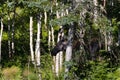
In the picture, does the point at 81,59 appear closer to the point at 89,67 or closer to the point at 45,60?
the point at 89,67

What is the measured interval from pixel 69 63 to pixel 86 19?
1736mm

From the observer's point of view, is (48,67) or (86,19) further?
(48,67)

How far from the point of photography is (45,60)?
16.4m

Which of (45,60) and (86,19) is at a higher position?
(86,19)

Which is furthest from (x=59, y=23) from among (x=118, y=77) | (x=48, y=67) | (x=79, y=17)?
(x=48, y=67)

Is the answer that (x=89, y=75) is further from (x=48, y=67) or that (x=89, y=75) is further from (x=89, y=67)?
(x=48, y=67)

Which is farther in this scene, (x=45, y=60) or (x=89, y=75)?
(x=45, y=60)

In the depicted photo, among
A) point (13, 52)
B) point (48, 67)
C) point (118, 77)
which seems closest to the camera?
point (118, 77)

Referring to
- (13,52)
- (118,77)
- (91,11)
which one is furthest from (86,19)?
(13,52)

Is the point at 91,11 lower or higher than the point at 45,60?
higher

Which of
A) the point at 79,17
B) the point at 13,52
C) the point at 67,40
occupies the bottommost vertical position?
the point at 13,52

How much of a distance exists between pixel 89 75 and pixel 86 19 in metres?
1.92

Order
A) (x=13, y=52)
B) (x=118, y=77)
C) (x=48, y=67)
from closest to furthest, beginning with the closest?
(x=118, y=77), (x=48, y=67), (x=13, y=52)

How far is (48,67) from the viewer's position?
15.6m
